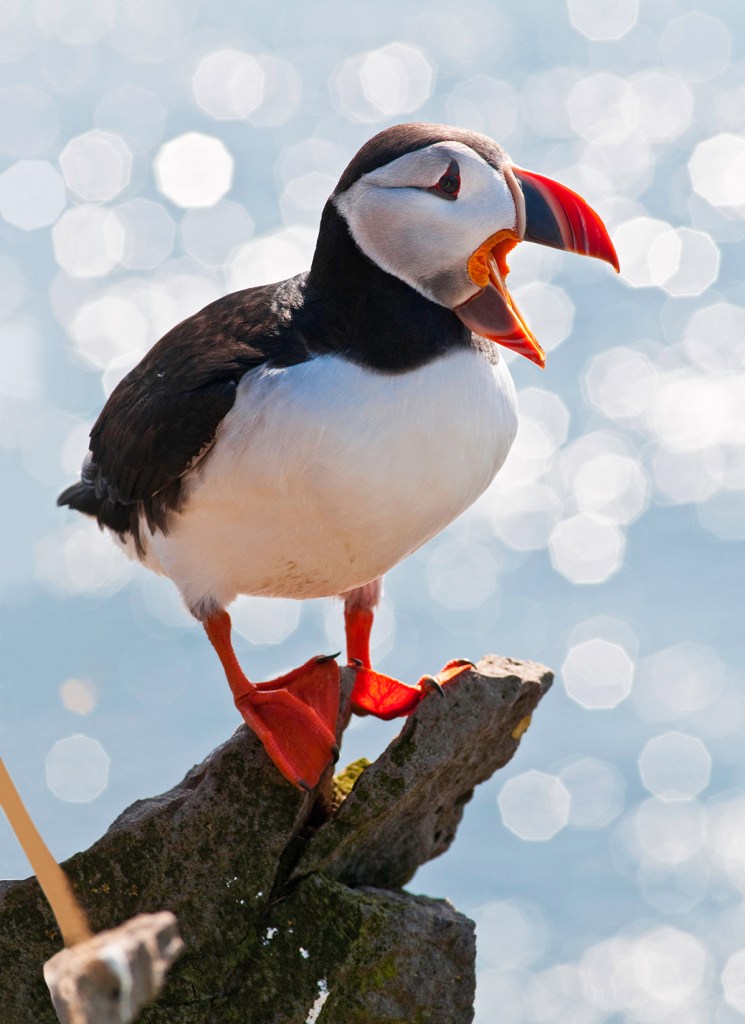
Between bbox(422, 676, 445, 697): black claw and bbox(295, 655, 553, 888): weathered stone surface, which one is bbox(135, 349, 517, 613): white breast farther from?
A: bbox(295, 655, 553, 888): weathered stone surface

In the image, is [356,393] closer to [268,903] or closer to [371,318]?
[371,318]

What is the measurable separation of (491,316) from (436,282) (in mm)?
189

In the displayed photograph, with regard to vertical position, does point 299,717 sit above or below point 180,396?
below

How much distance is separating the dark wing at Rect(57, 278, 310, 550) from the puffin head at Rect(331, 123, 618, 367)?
1.32ft

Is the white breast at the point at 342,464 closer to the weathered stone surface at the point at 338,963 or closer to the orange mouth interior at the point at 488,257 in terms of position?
the orange mouth interior at the point at 488,257

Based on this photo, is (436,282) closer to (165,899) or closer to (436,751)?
(436,751)

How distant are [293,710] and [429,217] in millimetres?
1584

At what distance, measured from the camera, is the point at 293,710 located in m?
4.65

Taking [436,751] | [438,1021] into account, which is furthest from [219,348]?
[438,1021]

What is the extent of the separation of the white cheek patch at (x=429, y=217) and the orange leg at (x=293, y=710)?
1321 millimetres

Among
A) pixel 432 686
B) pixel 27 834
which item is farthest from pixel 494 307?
pixel 27 834

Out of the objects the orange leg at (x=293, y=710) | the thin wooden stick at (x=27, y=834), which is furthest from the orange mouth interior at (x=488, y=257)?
the thin wooden stick at (x=27, y=834)

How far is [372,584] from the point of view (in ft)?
17.6

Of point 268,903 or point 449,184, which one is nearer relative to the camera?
point 449,184
